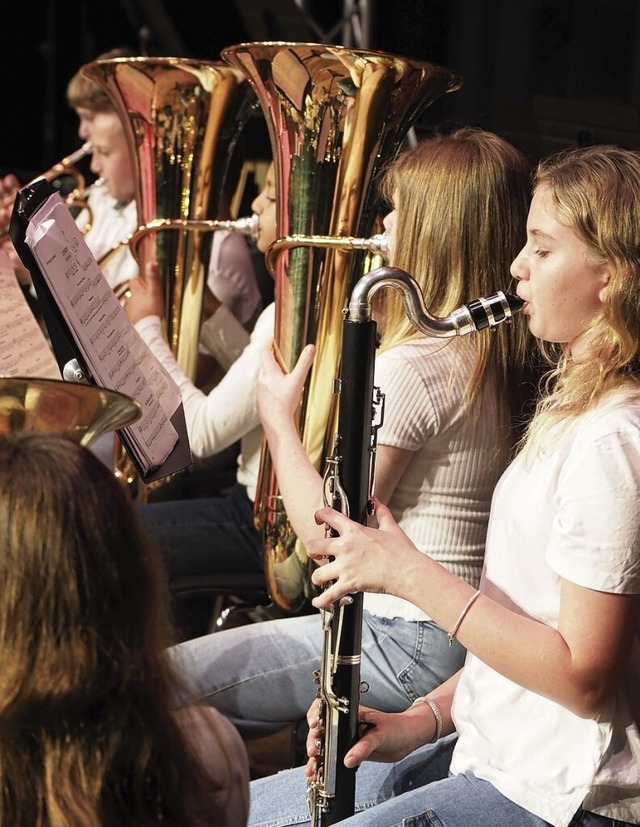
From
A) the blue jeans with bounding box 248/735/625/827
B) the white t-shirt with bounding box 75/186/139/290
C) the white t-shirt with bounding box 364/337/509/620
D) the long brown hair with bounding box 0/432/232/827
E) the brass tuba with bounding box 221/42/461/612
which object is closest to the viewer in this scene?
the long brown hair with bounding box 0/432/232/827

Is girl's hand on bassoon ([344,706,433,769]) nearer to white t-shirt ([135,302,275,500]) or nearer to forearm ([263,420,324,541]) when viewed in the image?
forearm ([263,420,324,541])

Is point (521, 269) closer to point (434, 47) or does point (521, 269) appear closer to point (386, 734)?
point (386, 734)

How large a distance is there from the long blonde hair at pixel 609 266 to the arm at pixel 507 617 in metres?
0.18

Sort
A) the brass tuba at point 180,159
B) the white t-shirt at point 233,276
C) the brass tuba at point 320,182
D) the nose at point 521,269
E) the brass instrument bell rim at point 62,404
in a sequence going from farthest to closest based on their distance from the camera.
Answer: the white t-shirt at point 233,276, the brass tuba at point 180,159, the brass tuba at point 320,182, the nose at point 521,269, the brass instrument bell rim at point 62,404

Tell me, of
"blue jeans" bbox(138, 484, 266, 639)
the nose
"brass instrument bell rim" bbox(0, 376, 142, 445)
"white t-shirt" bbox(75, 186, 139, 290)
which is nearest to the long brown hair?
"brass instrument bell rim" bbox(0, 376, 142, 445)

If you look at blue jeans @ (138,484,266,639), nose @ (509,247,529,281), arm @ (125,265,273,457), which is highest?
nose @ (509,247,529,281)

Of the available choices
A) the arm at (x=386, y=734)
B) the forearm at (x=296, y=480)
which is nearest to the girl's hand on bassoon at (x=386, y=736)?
the arm at (x=386, y=734)

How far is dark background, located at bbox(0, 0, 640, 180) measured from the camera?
207 cm

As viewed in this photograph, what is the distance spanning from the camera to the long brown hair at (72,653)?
767 millimetres

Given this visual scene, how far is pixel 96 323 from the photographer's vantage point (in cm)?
130

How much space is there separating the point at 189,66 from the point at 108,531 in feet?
5.18

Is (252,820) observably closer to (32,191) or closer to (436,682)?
(436,682)

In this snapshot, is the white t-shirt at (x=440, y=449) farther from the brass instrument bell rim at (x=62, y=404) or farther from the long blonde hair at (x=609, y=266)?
the brass instrument bell rim at (x=62, y=404)

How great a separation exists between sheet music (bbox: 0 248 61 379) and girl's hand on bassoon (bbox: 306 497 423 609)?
47cm
